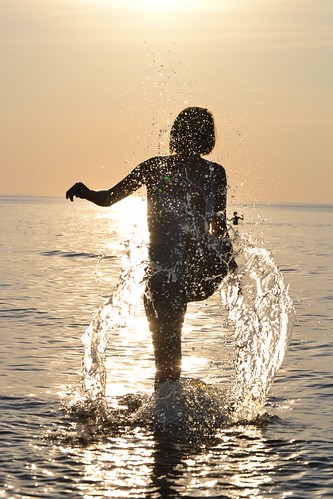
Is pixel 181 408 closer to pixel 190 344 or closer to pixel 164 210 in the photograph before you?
pixel 164 210

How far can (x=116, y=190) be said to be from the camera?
29.3ft

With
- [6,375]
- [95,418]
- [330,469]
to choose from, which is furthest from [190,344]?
[330,469]

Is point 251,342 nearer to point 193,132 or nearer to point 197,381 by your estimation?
point 197,381

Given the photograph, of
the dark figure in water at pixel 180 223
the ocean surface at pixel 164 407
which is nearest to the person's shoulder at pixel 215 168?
the dark figure in water at pixel 180 223

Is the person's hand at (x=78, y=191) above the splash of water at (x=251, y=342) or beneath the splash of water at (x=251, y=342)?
above

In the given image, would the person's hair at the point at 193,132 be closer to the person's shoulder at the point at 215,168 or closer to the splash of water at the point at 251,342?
the person's shoulder at the point at 215,168

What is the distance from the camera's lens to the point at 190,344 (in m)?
13.7

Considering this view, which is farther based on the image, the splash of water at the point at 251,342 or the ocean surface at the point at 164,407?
the splash of water at the point at 251,342

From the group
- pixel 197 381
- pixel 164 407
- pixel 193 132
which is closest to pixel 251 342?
pixel 197 381

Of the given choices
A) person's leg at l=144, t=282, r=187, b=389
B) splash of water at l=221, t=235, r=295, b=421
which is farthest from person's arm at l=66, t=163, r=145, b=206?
splash of water at l=221, t=235, r=295, b=421

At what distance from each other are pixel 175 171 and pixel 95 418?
84.0 inches

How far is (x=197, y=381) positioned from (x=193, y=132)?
222 centimetres

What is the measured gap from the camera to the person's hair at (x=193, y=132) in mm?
8773

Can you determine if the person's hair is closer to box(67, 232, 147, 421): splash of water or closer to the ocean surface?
the ocean surface
